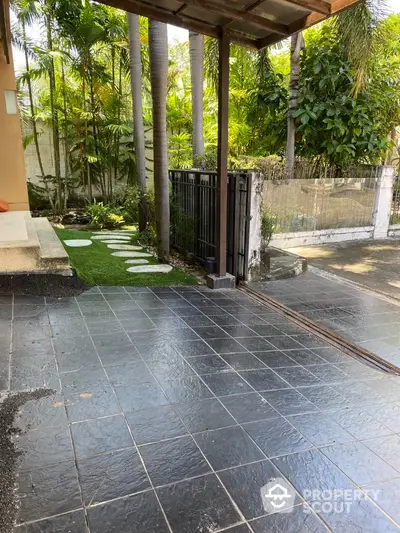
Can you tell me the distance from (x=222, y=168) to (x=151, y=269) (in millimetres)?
1826

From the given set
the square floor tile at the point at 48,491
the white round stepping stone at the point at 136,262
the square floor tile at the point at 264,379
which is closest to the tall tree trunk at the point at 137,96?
the white round stepping stone at the point at 136,262

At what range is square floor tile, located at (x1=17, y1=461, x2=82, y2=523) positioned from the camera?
5.90ft

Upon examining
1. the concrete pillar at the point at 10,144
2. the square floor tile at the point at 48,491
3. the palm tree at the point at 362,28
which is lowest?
the square floor tile at the point at 48,491

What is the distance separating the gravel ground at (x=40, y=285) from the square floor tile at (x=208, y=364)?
6.71ft

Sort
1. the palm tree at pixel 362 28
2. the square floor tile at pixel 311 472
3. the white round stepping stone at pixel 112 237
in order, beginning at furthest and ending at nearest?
1. the white round stepping stone at pixel 112 237
2. the palm tree at pixel 362 28
3. the square floor tile at pixel 311 472

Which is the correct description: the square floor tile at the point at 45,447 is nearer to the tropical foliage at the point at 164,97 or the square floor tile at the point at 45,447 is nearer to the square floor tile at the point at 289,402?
the square floor tile at the point at 289,402

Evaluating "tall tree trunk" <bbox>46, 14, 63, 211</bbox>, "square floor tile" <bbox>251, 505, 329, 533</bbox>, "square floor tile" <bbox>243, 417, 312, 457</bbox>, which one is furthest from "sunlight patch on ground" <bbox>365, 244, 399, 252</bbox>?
"tall tree trunk" <bbox>46, 14, 63, 211</bbox>

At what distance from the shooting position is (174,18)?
465cm

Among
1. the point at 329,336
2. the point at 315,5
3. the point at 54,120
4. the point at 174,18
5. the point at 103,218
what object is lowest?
the point at 329,336

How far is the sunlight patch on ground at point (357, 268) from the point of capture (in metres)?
6.61

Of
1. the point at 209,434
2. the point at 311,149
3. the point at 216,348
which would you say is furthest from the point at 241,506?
the point at 311,149

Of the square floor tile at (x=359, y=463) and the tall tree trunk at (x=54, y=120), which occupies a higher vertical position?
the tall tree trunk at (x=54, y=120)

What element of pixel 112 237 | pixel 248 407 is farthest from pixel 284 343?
pixel 112 237

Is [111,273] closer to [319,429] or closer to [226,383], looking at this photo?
[226,383]
